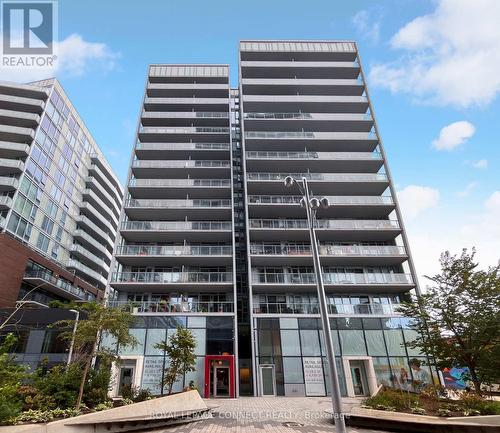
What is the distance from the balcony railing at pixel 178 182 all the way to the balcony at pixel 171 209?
6.18 feet

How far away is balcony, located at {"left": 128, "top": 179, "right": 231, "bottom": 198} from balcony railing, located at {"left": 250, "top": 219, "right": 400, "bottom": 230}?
600 cm

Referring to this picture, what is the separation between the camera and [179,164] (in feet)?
124

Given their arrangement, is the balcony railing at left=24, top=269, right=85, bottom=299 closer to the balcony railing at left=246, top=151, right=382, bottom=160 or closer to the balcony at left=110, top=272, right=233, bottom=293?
the balcony at left=110, top=272, right=233, bottom=293

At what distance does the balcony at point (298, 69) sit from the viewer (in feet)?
142

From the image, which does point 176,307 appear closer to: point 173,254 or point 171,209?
point 173,254

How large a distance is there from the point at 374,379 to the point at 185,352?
1675cm

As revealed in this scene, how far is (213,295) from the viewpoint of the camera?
3206 centimetres

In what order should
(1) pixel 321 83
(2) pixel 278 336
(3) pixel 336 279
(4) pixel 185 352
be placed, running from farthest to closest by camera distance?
(1) pixel 321 83 → (3) pixel 336 279 → (2) pixel 278 336 → (4) pixel 185 352

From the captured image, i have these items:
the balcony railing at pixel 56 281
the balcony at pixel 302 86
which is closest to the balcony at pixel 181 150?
the balcony at pixel 302 86

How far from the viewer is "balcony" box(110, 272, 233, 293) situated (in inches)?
1188

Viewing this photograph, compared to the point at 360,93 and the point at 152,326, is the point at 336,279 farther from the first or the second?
the point at 360,93

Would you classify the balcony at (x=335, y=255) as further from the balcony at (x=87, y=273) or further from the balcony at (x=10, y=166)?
the balcony at (x=87, y=273)

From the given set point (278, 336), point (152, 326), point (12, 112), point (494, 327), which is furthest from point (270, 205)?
point (12, 112)

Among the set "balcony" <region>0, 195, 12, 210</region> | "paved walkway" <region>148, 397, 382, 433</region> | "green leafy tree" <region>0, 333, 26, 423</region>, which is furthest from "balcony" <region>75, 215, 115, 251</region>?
"green leafy tree" <region>0, 333, 26, 423</region>
